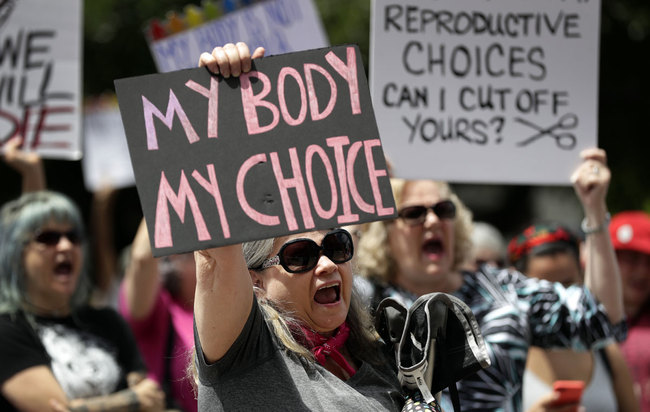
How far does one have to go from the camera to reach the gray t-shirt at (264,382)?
6.61 ft

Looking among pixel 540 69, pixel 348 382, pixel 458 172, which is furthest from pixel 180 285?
pixel 348 382

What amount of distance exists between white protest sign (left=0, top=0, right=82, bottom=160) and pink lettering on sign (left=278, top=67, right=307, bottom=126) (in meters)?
2.16

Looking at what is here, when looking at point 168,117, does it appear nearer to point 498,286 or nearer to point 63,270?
point 498,286

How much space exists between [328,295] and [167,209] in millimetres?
556

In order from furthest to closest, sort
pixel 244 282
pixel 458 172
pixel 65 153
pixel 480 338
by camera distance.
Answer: pixel 65 153
pixel 458 172
pixel 480 338
pixel 244 282

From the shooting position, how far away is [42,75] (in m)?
4.12

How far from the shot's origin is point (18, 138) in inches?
159

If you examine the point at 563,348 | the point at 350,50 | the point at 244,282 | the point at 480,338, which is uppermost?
the point at 350,50

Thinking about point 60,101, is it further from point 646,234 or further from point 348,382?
point 646,234

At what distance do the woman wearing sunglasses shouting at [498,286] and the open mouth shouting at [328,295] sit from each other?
88cm

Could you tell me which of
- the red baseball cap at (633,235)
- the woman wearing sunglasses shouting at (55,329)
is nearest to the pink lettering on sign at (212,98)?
the woman wearing sunglasses shouting at (55,329)

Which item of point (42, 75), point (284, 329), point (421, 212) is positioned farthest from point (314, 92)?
point (42, 75)

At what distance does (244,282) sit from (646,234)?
3.47 metres

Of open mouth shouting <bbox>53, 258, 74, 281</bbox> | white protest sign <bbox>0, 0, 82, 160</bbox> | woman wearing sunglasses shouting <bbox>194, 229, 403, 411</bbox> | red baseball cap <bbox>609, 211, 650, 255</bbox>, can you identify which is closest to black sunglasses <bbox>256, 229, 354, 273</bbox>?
woman wearing sunglasses shouting <bbox>194, 229, 403, 411</bbox>
